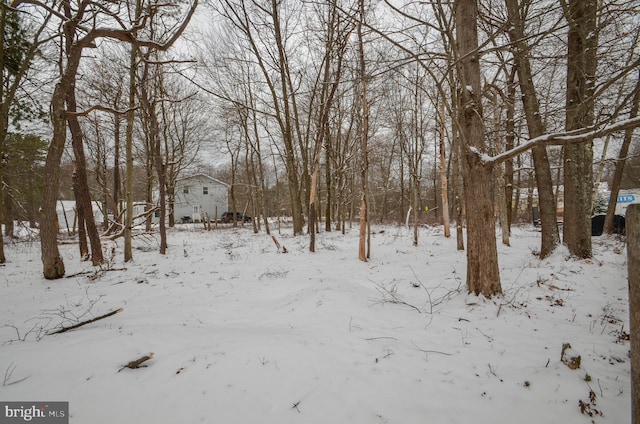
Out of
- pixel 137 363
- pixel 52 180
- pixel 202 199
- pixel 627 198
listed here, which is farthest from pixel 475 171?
pixel 202 199

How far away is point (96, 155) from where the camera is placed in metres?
15.2

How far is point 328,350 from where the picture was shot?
2.72 m

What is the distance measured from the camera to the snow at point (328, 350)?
6.47 ft

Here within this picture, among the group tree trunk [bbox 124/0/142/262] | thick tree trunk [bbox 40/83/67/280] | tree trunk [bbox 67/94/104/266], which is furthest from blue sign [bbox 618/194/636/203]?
tree trunk [bbox 67/94/104/266]

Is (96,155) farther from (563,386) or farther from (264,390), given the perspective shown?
(563,386)

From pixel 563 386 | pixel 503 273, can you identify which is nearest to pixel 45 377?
pixel 563 386

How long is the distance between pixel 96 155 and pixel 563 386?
68.1ft

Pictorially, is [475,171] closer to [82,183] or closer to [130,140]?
[130,140]

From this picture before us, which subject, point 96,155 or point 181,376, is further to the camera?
point 96,155

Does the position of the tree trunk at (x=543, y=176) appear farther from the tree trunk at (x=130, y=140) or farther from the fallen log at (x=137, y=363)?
the tree trunk at (x=130, y=140)

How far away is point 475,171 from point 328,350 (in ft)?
10.5

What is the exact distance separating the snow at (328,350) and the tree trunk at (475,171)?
1.44ft

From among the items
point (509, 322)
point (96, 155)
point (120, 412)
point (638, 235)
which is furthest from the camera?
point (96, 155)

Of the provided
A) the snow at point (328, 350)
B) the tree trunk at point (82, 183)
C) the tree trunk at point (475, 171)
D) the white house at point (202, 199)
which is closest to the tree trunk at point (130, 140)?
the tree trunk at point (82, 183)
